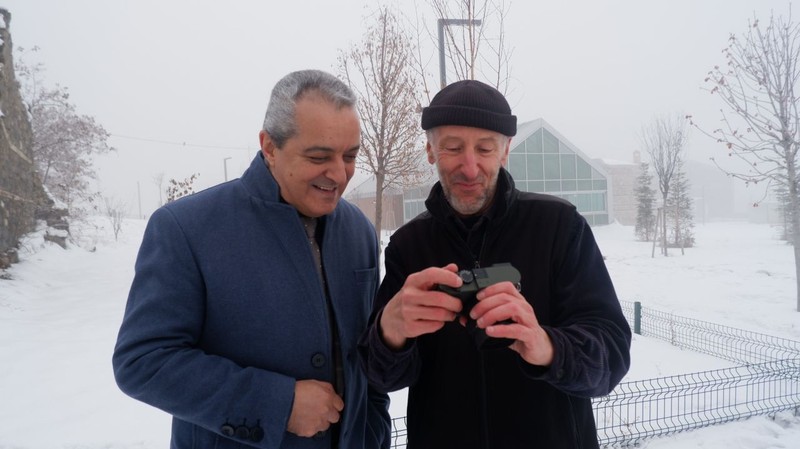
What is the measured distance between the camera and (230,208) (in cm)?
196

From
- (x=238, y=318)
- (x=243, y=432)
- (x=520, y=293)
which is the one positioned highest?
(x=520, y=293)

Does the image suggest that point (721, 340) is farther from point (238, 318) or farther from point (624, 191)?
point (624, 191)

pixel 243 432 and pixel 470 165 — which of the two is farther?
pixel 470 165

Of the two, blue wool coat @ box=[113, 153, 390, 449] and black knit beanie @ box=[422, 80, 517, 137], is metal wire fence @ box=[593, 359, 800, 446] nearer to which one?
blue wool coat @ box=[113, 153, 390, 449]

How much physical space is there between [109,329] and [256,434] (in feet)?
35.0

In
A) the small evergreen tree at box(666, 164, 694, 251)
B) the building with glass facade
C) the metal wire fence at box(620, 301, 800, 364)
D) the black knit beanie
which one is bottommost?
the metal wire fence at box(620, 301, 800, 364)

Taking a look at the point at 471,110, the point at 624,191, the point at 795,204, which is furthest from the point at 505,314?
the point at 624,191

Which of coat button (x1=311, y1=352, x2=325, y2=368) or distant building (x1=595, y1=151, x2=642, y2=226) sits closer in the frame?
coat button (x1=311, y1=352, x2=325, y2=368)

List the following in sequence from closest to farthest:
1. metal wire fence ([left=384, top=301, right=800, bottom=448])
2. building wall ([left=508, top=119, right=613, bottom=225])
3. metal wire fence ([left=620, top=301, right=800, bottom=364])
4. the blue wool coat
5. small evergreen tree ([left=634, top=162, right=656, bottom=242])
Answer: the blue wool coat < metal wire fence ([left=384, top=301, right=800, bottom=448]) < metal wire fence ([left=620, top=301, right=800, bottom=364]) < building wall ([left=508, top=119, right=613, bottom=225]) < small evergreen tree ([left=634, top=162, right=656, bottom=242])

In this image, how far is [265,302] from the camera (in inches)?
72.8

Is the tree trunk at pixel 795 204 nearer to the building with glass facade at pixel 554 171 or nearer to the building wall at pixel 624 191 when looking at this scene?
the building with glass facade at pixel 554 171

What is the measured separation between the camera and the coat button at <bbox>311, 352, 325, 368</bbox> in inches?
72.2

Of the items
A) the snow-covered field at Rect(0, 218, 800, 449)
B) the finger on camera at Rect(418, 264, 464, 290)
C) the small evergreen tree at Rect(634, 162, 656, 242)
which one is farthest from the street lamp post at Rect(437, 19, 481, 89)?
the small evergreen tree at Rect(634, 162, 656, 242)

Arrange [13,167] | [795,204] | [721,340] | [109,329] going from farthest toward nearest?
[13,167] < [795,204] < [109,329] < [721,340]
